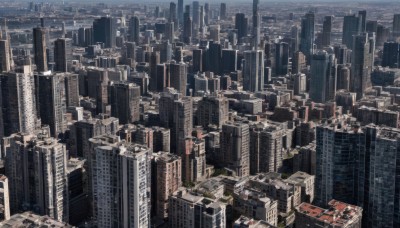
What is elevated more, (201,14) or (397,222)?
(201,14)

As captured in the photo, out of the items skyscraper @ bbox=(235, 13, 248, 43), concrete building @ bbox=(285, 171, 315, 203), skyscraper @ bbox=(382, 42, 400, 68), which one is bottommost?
concrete building @ bbox=(285, 171, 315, 203)

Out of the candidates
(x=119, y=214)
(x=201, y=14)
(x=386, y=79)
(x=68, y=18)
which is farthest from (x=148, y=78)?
(x=68, y=18)

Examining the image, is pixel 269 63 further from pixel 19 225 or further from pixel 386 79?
pixel 19 225

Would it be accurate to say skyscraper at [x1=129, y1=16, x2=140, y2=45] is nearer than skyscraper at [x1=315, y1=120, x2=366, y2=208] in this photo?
No

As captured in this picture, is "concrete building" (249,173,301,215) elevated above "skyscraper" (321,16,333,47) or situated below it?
below

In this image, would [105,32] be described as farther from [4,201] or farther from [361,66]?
[4,201]

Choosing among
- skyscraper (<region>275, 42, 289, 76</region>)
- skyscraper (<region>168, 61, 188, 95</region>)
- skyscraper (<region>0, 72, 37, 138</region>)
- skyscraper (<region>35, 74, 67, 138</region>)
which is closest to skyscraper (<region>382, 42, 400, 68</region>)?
skyscraper (<region>275, 42, 289, 76</region>)

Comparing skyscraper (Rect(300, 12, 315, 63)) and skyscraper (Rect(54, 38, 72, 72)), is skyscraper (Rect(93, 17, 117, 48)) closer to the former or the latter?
skyscraper (Rect(54, 38, 72, 72))
